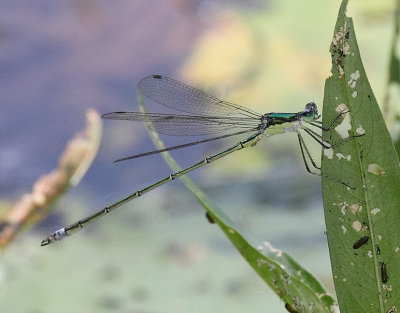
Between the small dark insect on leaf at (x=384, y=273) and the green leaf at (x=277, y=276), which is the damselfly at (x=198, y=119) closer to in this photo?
the green leaf at (x=277, y=276)

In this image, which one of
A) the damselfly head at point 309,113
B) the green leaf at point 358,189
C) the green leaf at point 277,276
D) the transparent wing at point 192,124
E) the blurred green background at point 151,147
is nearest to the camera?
the green leaf at point 358,189

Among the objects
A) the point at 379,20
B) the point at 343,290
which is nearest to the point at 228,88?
the point at 379,20

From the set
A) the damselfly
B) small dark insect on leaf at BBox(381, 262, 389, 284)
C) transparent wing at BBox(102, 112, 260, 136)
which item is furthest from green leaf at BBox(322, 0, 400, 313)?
transparent wing at BBox(102, 112, 260, 136)

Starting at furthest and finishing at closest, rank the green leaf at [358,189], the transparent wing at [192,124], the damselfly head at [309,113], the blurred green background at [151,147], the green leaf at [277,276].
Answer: the blurred green background at [151,147], the transparent wing at [192,124], the damselfly head at [309,113], the green leaf at [277,276], the green leaf at [358,189]

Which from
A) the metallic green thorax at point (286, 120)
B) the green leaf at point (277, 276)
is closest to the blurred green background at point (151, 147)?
the metallic green thorax at point (286, 120)

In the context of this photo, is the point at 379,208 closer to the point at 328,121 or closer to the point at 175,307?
the point at 328,121

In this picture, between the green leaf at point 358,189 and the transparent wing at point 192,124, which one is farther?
the transparent wing at point 192,124

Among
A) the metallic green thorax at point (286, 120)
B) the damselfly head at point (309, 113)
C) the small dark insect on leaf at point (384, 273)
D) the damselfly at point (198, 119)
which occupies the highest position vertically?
the damselfly at point (198, 119)

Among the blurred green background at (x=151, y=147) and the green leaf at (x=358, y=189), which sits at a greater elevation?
the blurred green background at (x=151, y=147)

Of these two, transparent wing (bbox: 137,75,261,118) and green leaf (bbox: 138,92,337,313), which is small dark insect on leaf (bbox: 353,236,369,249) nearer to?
green leaf (bbox: 138,92,337,313)
